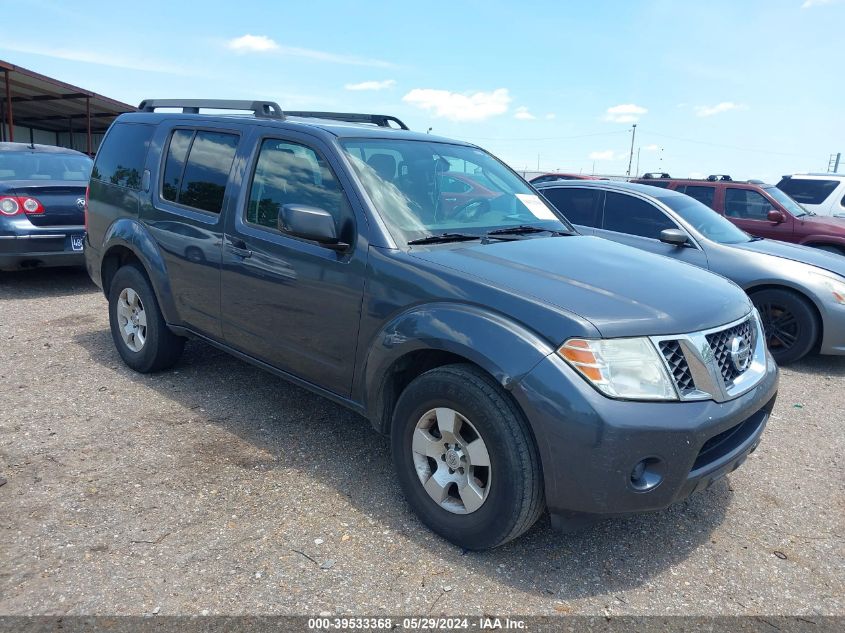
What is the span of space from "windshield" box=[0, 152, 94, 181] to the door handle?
4916 mm

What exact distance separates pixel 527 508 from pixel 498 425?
1.17 feet

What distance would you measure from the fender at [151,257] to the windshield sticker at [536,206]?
2.43 meters

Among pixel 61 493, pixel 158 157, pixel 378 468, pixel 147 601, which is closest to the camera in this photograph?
pixel 147 601

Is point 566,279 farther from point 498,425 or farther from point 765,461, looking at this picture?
point 765,461

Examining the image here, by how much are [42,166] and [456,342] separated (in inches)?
295

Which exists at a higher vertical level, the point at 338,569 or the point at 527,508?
the point at 527,508

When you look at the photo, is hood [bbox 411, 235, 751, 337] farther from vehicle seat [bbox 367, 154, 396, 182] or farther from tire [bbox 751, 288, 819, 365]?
tire [bbox 751, 288, 819, 365]

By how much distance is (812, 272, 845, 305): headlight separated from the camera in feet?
19.2

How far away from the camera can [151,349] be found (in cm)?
476

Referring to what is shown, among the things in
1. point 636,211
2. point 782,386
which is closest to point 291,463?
point 782,386

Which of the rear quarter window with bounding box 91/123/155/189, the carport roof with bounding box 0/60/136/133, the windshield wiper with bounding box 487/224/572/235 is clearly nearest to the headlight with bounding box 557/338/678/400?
the windshield wiper with bounding box 487/224/572/235

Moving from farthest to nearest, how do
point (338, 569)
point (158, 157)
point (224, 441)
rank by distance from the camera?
point (158, 157) → point (224, 441) → point (338, 569)

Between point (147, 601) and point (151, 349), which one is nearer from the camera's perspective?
point (147, 601)

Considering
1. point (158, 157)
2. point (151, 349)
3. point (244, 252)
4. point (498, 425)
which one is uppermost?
point (158, 157)
